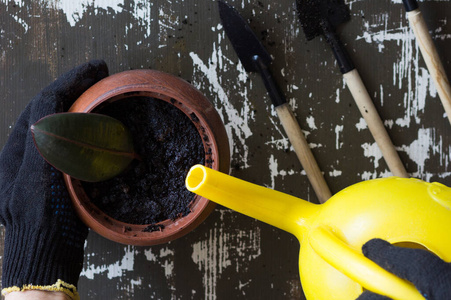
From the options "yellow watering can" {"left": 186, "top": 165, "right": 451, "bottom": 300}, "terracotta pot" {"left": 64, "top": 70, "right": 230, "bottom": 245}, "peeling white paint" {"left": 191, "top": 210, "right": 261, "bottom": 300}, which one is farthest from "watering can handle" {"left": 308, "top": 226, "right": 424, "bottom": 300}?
"peeling white paint" {"left": 191, "top": 210, "right": 261, "bottom": 300}

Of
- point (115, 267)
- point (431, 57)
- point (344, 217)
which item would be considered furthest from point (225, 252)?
point (431, 57)

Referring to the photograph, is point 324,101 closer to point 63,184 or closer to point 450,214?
point 450,214

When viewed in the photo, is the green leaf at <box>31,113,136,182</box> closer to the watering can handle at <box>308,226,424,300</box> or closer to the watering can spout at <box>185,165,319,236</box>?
the watering can spout at <box>185,165,319,236</box>

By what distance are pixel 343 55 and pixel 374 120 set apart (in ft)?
0.38

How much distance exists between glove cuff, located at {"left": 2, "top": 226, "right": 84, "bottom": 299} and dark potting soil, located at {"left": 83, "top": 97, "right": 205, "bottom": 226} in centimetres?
8

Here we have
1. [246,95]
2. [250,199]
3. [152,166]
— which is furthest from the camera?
[246,95]

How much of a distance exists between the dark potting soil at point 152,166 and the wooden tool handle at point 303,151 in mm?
170

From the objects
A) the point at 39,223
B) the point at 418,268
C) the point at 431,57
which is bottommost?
the point at 418,268

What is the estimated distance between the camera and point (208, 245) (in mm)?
690

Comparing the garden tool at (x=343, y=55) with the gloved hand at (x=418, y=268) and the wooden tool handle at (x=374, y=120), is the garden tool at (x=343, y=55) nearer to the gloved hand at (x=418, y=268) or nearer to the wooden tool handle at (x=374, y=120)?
the wooden tool handle at (x=374, y=120)

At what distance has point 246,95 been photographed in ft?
2.23

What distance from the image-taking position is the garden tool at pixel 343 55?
25.9 inches

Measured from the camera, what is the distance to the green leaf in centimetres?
45

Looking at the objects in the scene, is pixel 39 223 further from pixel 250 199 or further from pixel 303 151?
pixel 303 151
